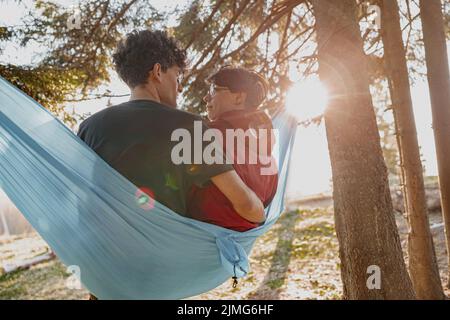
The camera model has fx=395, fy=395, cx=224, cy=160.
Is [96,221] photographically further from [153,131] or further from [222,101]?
[222,101]

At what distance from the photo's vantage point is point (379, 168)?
168 cm

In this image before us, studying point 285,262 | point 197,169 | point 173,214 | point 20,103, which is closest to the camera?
point 197,169

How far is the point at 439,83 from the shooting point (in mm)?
2768

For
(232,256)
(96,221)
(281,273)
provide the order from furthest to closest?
(281,273)
(232,256)
(96,221)

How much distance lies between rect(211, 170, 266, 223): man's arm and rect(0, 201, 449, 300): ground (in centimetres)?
265

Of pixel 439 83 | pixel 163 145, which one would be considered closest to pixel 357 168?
pixel 163 145

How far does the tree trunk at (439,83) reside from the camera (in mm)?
2758

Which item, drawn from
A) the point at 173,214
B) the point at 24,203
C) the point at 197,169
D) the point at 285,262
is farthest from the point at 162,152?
the point at 285,262

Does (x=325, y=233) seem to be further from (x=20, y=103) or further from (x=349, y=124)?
(x=20, y=103)

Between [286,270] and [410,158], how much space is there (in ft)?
7.74

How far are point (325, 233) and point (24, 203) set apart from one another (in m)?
5.20

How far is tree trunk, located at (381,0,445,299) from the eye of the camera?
2.78 m

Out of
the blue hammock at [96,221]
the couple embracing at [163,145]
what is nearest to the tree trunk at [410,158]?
the couple embracing at [163,145]

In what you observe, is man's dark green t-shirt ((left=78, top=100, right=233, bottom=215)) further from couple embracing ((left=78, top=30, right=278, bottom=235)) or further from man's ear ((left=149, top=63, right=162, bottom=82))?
man's ear ((left=149, top=63, right=162, bottom=82))
